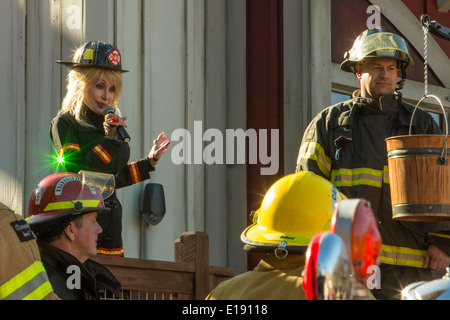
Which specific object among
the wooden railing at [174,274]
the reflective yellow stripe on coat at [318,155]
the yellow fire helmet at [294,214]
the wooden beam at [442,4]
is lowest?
the wooden railing at [174,274]

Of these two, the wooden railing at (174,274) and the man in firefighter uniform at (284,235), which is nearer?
the man in firefighter uniform at (284,235)

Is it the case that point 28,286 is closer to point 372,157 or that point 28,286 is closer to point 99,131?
point 99,131

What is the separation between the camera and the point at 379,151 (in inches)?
207

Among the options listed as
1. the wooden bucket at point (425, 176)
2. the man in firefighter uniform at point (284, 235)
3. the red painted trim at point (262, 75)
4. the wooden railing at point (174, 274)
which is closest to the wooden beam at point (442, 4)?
the red painted trim at point (262, 75)

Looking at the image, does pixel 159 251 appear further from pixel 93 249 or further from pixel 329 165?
pixel 93 249

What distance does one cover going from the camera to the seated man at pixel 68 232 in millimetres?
4066

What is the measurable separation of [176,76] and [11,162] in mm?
1532

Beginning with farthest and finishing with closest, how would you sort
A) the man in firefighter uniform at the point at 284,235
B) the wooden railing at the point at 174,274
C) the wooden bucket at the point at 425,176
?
1. the wooden railing at the point at 174,274
2. the wooden bucket at the point at 425,176
3. the man in firefighter uniform at the point at 284,235

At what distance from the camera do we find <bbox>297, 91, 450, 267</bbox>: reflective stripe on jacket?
16.8ft

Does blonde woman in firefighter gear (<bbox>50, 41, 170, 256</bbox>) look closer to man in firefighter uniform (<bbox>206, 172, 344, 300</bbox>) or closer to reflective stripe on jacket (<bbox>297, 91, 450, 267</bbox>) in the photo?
reflective stripe on jacket (<bbox>297, 91, 450, 267</bbox>)

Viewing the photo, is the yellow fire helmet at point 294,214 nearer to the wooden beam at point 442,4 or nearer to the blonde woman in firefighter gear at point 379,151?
the blonde woman in firefighter gear at point 379,151

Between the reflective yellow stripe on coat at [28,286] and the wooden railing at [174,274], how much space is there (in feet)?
5.47

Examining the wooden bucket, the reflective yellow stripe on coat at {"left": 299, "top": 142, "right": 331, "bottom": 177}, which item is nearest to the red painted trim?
the reflective yellow stripe on coat at {"left": 299, "top": 142, "right": 331, "bottom": 177}
